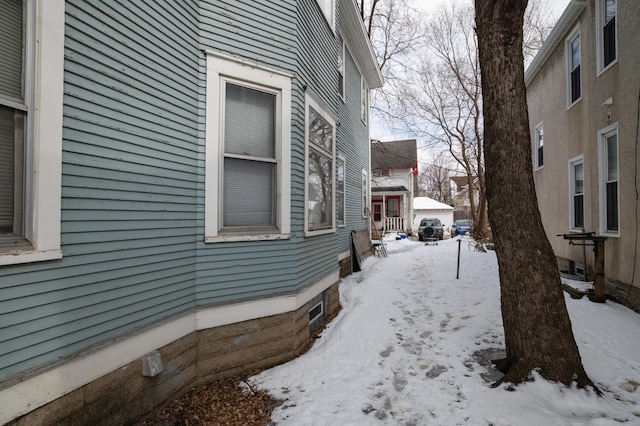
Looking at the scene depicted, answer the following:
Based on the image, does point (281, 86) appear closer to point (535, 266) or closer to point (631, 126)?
point (535, 266)

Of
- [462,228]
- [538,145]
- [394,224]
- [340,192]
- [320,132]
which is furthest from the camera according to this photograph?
[462,228]

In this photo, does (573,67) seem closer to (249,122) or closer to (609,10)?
(609,10)

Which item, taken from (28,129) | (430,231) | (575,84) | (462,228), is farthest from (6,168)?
(462,228)

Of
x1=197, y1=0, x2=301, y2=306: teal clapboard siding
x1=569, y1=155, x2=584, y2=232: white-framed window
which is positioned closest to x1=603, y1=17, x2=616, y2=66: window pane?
x1=569, y1=155, x2=584, y2=232: white-framed window

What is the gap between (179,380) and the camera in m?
3.10

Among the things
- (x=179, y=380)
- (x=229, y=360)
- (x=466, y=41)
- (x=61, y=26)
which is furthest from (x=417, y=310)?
(x=466, y=41)

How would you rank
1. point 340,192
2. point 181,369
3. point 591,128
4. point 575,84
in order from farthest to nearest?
1. point 340,192
2. point 575,84
3. point 591,128
4. point 181,369

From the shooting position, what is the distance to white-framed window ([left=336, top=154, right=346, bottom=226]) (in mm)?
7958

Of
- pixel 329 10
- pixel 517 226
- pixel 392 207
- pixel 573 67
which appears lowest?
pixel 517 226

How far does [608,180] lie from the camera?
19.2 feet

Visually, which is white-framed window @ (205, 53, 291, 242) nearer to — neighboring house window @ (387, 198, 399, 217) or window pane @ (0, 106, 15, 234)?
window pane @ (0, 106, 15, 234)

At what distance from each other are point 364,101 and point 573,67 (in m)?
5.90

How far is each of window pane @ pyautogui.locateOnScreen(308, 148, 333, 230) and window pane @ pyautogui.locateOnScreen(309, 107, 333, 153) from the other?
168 millimetres

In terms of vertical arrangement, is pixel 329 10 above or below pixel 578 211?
above
